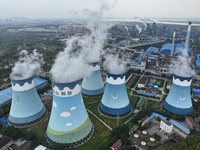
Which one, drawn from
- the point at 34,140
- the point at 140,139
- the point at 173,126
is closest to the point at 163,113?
the point at 173,126

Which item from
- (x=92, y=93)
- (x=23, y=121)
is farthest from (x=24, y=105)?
(x=92, y=93)

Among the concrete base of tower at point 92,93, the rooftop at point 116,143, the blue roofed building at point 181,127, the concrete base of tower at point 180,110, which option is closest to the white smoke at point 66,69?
the rooftop at point 116,143

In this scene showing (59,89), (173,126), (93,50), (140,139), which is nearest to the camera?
(59,89)

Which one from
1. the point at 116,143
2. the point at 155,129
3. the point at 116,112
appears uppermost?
the point at 116,112

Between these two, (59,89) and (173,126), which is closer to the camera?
(59,89)

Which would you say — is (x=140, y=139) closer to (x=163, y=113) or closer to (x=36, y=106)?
(x=163, y=113)

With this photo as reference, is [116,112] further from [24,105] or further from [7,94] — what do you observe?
[7,94]
